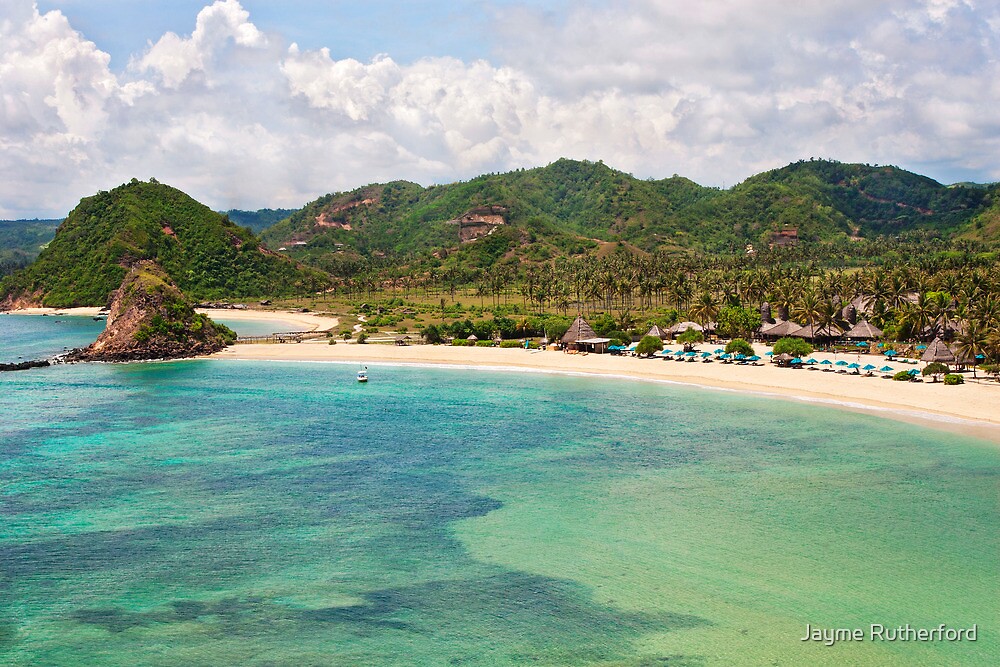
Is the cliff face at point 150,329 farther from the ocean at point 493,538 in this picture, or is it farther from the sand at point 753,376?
the ocean at point 493,538

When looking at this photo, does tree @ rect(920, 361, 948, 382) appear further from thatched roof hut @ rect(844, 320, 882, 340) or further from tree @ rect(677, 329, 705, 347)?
tree @ rect(677, 329, 705, 347)

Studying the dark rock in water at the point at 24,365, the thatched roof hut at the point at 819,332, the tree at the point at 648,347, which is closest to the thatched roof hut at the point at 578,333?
the tree at the point at 648,347

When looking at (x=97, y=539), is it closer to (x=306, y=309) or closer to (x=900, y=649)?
(x=900, y=649)

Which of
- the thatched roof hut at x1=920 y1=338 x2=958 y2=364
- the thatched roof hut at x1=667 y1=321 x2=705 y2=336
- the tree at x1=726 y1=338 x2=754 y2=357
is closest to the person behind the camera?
the thatched roof hut at x1=920 y1=338 x2=958 y2=364

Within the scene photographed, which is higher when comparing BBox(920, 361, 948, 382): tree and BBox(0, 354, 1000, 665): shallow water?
BBox(920, 361, 948, 382): tree

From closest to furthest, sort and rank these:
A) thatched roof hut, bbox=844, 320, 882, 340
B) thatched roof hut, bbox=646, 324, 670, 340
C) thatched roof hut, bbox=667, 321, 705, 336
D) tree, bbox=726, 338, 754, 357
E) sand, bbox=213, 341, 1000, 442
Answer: sand, bbox=213, 341, 1000, 442 → tree, bbox=726, 338, 754, 357 → thatched roof hut, bbox=844, 320, 882, 340 → thatched roof hut, bbox=646, 324, 670, 340 → thatched roof hut, bbox=667, 321, 705, 336

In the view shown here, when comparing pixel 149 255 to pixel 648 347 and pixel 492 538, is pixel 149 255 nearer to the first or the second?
pixel 648 347

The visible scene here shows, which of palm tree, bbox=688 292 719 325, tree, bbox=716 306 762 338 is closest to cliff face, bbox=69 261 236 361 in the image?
palm tree, bbox=688 292 719 325
